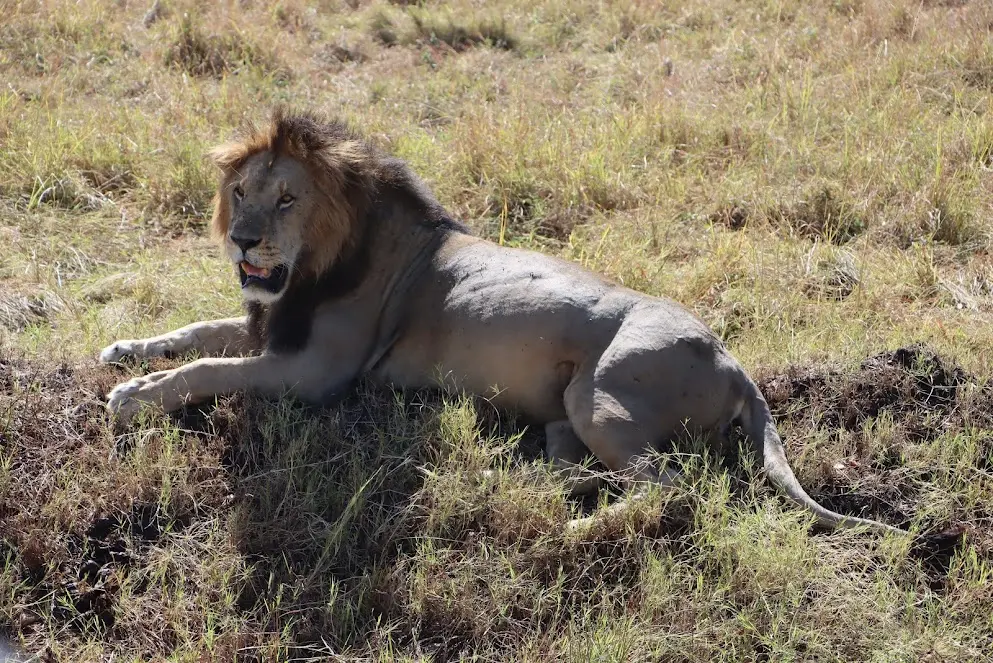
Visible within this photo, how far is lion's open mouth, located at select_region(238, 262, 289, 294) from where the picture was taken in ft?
15.0

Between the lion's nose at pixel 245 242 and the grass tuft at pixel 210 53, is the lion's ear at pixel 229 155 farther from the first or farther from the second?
the grass tuft at pixel 210 53

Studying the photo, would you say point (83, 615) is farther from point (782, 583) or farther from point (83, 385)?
point (782, 583)

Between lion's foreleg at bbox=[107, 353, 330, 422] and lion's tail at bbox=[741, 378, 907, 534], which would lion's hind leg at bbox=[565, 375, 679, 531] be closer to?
lion's tail at bbox=[741, 378, 907, 534]

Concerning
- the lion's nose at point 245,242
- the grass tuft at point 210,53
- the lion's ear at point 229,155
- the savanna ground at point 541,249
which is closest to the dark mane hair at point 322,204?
the lion's ear at point 229,155

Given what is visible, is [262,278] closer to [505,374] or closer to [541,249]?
[505,374]

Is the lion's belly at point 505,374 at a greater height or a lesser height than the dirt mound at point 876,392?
greater

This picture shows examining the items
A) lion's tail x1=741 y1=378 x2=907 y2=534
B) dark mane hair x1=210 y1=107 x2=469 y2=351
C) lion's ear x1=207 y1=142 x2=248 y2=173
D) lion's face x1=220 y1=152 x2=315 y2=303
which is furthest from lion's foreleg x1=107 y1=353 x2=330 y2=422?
lion's tail x1=741 y1=378 x2=907 y2=534

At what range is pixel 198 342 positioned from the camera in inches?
198

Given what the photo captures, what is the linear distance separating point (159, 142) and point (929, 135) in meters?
5.26

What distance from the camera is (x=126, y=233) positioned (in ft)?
22.1

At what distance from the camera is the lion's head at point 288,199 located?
178 inches

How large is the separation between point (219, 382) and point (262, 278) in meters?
0.47

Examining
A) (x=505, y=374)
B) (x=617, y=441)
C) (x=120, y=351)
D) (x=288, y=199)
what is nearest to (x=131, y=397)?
(x=120, y=351)

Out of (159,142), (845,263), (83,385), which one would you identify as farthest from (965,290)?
(159,142)
